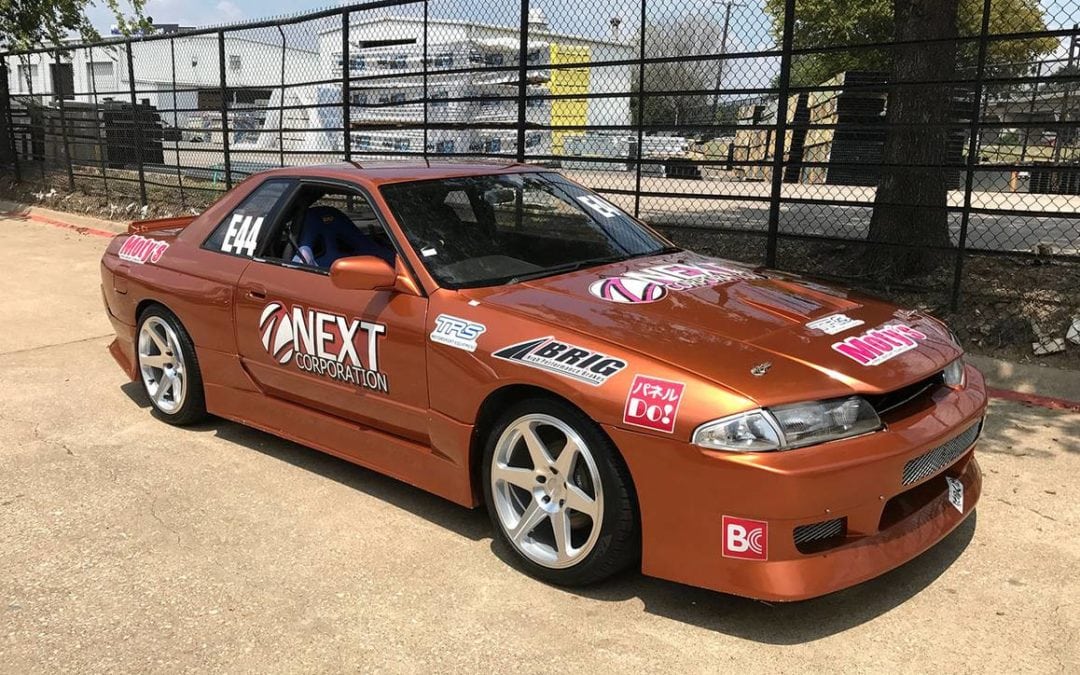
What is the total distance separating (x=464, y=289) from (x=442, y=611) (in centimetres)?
133

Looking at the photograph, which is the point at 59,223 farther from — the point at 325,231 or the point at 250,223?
the point at 325,231

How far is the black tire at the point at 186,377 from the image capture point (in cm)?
483

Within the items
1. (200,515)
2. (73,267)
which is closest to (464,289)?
(200,515)

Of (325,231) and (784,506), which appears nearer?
(784,506)

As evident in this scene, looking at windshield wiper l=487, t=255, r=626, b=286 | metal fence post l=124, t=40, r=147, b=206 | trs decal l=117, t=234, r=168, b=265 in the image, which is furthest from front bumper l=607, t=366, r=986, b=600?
metal fence post l=124, t=40, r=147, b=206

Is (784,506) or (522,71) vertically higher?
(522,71)

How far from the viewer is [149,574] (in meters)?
3.41

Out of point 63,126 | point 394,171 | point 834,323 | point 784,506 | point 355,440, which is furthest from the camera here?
point 63,126

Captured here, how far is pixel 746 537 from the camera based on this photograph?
9.14ft

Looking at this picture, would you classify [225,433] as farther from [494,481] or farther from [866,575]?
[866,575]

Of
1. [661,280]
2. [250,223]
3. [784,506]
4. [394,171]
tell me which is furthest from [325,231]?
[784,506]

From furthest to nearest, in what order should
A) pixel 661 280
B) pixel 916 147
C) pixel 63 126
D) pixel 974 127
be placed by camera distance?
pixel 63 126
pixel 916 147
pixel 974 127
pixel 661 280

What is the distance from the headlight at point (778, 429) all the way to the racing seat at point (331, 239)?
228cm

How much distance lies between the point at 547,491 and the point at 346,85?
8.43 meters
